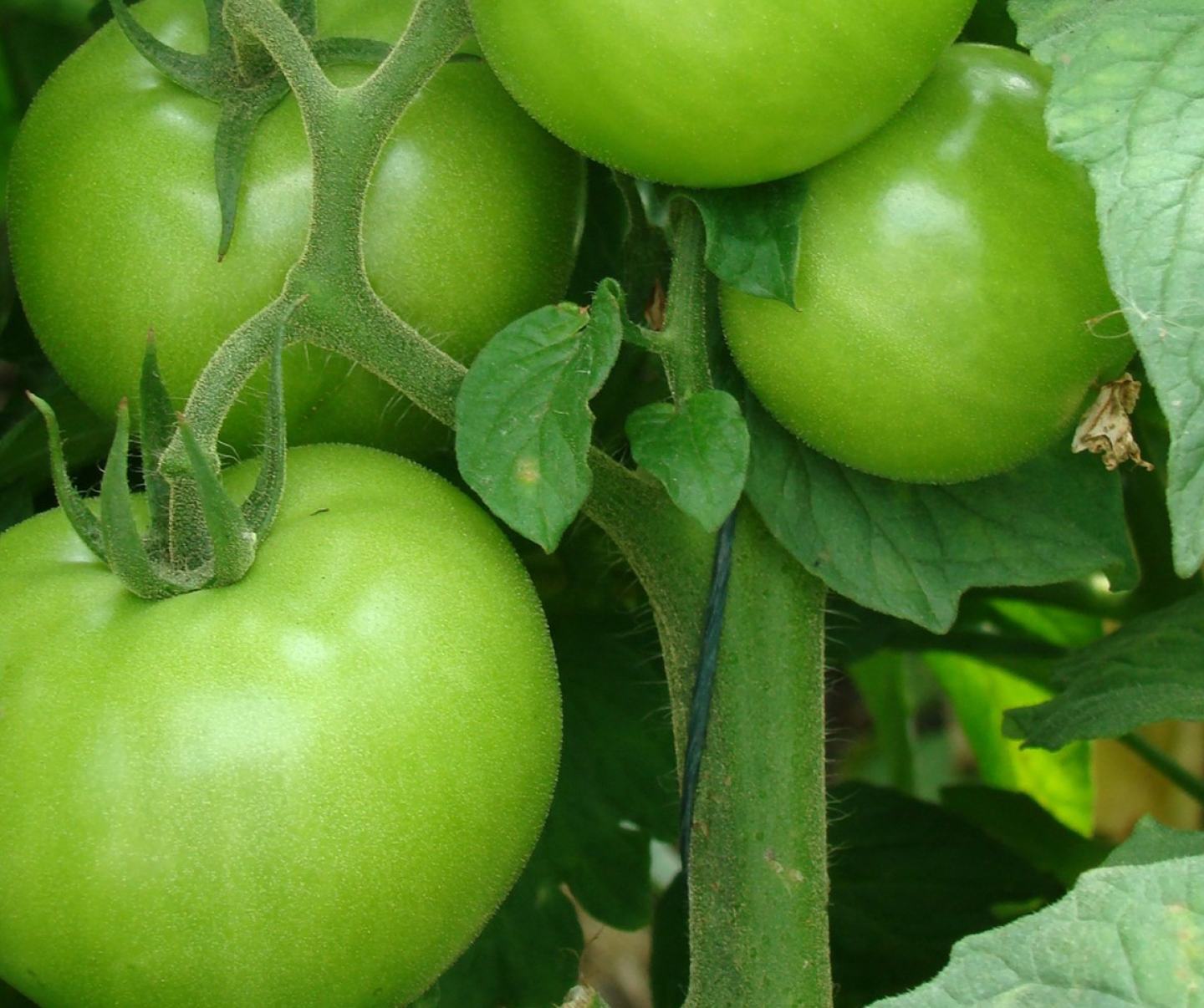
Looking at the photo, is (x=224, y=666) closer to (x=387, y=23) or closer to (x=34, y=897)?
(x=34, y=897)

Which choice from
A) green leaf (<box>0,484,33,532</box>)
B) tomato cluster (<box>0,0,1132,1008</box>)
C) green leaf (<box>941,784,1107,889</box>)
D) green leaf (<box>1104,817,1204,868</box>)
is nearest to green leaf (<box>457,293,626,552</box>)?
tomato cluster (<box>0,0,1132,1008</box>)

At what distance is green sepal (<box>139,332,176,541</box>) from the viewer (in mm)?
618

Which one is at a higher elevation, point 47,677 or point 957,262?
point 957,262

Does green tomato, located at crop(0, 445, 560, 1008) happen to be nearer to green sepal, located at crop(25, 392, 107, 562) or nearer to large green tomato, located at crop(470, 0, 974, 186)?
green sepal, located at crop(25, 392, 107, 562)

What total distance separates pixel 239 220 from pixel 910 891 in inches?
24.1

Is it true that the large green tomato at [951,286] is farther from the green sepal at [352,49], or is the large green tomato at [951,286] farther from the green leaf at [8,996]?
the green leaf at [8,996]

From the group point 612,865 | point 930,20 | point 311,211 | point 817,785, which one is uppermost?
point 930,20

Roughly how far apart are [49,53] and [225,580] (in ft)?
2.03

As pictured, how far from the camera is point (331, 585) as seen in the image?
60 cm

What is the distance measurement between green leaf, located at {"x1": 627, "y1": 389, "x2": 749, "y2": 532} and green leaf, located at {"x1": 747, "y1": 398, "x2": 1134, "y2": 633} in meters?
0.08

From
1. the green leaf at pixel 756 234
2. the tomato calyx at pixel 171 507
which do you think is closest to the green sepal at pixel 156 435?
the tomato calyx at pixel 171 507

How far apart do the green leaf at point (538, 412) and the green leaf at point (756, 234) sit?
0.05 metres

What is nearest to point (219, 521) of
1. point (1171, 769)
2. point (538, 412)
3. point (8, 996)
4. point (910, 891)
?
point (538, 412)

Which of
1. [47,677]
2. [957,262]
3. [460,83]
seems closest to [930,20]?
[957,262]
